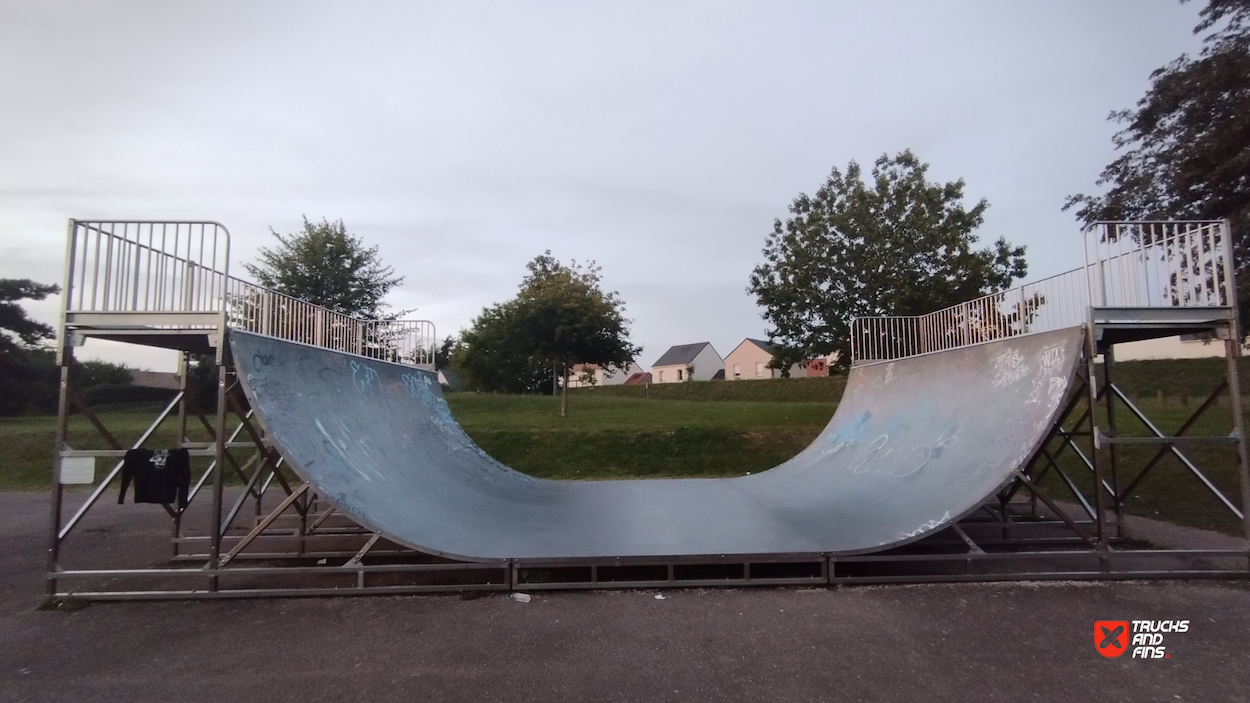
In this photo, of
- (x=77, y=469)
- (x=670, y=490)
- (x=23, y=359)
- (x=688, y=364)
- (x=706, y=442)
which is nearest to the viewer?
(x=77, y=469)

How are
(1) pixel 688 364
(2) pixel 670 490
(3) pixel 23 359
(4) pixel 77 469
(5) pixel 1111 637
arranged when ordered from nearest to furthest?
1. (5) pixel 1111 637
2. (4) pixel 77 469
3. (2) pixel 670 490
4. (3) pixel 23 359
5. (1) pixel 688 364

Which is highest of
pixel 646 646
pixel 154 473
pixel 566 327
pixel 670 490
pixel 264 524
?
pixel 566 327

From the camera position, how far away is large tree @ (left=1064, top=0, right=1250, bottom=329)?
442 inches

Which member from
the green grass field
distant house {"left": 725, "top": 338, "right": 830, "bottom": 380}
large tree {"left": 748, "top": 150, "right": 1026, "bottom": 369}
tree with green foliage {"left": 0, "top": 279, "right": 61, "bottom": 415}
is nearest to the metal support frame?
the green grass field

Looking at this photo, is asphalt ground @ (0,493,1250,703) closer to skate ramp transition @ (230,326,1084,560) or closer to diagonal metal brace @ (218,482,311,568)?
diagonal metal brace @ (218,482,311,568)

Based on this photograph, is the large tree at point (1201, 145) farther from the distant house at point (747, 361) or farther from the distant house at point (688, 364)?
the distant house at point (688, 364)

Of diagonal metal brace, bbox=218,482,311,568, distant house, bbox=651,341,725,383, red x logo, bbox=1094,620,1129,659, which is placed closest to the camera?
red x logo, bbox=1094,620,1129,659

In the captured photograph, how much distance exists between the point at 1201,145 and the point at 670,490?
10855 millimetres

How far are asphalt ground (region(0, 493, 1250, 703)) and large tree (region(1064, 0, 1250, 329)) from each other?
28.9ft

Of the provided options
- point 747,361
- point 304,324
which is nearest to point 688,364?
point 747,361

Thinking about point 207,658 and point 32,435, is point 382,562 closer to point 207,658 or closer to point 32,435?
point 207,658

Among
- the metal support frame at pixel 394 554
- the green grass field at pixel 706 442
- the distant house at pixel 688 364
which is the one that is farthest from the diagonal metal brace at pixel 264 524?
the distant house at pixel 688 364

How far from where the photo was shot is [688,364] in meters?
73.8

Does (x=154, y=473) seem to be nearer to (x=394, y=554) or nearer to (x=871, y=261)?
(x=394, y=554)
